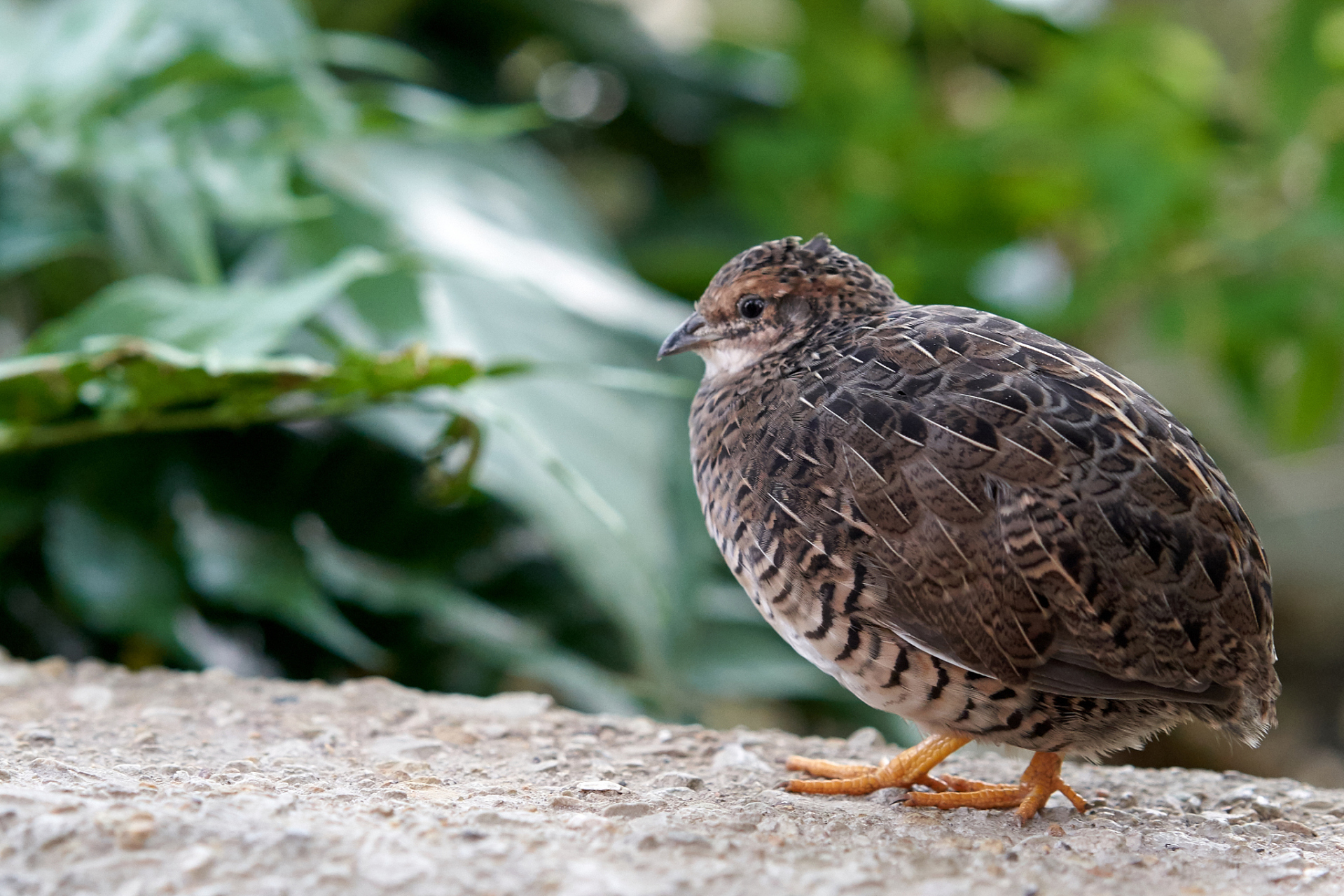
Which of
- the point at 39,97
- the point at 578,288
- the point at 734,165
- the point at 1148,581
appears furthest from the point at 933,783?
the point at 734,165

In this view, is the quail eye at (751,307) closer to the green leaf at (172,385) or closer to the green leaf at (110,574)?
the green leaf at (172,385)

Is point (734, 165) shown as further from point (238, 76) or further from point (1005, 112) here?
point (238, 76)

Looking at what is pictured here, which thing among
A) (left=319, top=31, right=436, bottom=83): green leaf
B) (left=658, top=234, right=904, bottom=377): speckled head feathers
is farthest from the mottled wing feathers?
(left=319, top=31, right=436, bottom=83): green leaf

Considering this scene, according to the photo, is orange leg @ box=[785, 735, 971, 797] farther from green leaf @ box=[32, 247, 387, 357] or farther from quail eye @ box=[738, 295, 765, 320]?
green leaf @ box=[32, 247, 387, 357]

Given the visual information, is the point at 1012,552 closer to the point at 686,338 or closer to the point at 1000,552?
the point at 1000,552

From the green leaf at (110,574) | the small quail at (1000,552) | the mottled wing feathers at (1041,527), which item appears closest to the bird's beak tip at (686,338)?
the small quail at (1000,552)

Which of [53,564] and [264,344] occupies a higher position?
[264,344]
